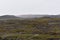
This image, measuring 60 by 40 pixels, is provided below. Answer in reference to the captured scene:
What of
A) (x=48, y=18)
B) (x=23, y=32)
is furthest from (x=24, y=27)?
(x=48, y=18)

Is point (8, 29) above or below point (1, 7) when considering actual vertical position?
below

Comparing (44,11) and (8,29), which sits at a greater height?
(44,11)

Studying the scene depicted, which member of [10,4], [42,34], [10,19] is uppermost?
[10,4]

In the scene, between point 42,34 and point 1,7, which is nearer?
point 42,34

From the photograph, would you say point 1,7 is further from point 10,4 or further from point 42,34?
point 42,34

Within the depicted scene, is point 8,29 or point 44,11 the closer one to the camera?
point 8,29

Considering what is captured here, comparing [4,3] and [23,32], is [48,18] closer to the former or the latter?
[23,32]

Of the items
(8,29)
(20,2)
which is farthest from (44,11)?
(8,29)

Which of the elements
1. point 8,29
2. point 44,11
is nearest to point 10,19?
point 8,29

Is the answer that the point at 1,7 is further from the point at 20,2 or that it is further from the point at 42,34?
the point at 42,34
